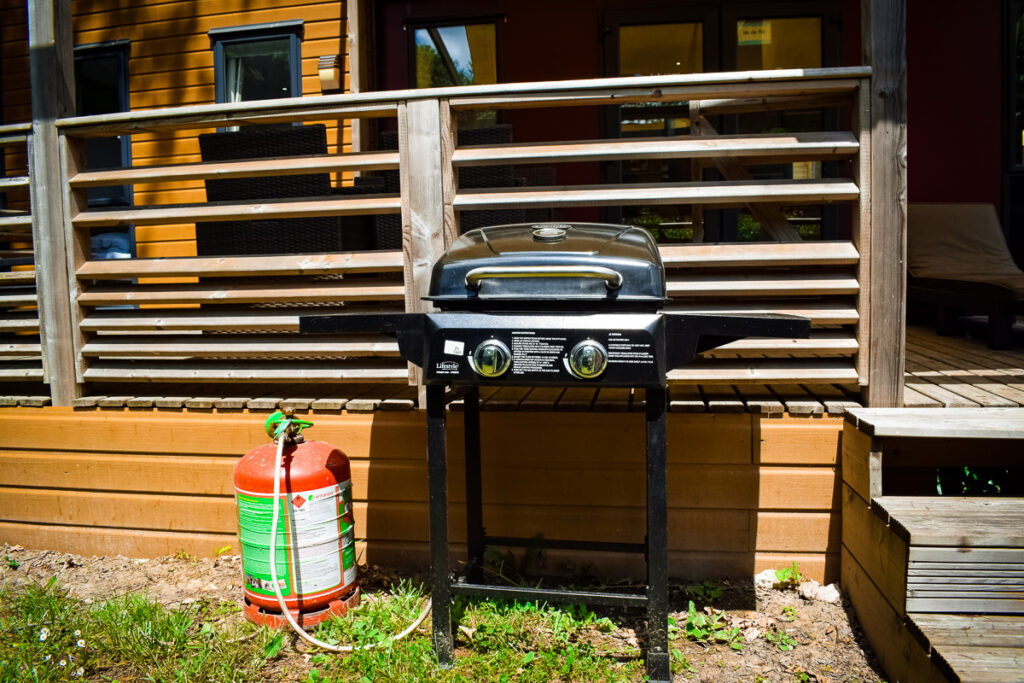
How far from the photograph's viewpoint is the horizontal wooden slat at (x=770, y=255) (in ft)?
8.93

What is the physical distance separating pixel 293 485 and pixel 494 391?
3.09ft

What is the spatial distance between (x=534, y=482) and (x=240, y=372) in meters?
1.37

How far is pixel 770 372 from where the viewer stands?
280cm

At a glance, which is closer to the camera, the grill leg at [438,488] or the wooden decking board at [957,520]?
the wooden decking board at [957,520]

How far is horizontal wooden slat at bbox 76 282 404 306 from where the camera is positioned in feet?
9.88

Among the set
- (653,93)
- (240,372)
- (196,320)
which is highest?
(653,93)

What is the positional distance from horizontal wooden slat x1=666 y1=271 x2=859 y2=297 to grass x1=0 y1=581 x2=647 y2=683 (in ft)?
4.18

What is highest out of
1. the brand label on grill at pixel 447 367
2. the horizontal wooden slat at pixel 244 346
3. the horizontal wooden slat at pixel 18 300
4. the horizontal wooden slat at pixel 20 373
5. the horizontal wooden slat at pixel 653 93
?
the horizontal wooden slat at pixel 653 93

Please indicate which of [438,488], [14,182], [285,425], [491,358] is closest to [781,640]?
[438,488]

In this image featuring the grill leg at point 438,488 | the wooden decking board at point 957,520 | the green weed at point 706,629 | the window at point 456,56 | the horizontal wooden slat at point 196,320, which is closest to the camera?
the wooden decking board at point 957,520

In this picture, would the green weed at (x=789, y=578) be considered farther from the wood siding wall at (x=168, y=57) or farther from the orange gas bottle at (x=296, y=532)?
the wood siding wall at (x=168, y=57)

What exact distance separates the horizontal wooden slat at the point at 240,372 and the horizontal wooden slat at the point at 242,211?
647mm

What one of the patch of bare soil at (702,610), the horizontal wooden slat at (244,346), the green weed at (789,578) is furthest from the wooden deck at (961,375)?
the horizontal wooden slat at (244,346)

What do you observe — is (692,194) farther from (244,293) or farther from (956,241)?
(956,241)
